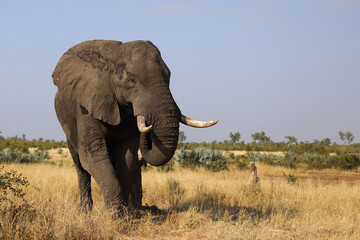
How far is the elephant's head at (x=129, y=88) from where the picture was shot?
564 centimetres

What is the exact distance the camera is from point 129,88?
592 cm

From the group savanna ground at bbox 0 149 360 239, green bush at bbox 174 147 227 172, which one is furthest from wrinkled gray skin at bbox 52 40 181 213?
green bush at bbox 174 147 227 172

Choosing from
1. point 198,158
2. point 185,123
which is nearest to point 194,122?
point 185,123

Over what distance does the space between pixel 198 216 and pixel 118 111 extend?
2.16 meters

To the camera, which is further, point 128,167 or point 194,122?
point 128,167

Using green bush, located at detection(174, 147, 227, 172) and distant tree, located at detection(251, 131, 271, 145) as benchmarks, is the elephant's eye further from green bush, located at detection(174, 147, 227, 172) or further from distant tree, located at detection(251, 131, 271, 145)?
distant tree, located at detection(251, 131, 271, 145)

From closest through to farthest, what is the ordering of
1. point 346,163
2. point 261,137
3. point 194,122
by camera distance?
point 194,122 → point 346,163 → point 261,137

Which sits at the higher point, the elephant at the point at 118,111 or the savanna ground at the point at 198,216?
the elephant at the point at 118,111

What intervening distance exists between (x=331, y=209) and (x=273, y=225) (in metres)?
2.22

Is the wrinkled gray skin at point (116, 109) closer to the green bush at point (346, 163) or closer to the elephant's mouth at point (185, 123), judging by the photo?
the elephant's mouth at point (185, 123)

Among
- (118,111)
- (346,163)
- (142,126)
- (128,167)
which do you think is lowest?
(346,163)

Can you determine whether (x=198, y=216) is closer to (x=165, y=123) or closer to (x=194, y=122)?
(x=194, y=122)

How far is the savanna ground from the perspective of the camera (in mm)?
5180

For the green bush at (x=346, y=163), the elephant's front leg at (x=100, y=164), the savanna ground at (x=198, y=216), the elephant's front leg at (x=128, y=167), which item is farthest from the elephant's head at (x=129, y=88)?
the green bush at (x=346, y=163)
